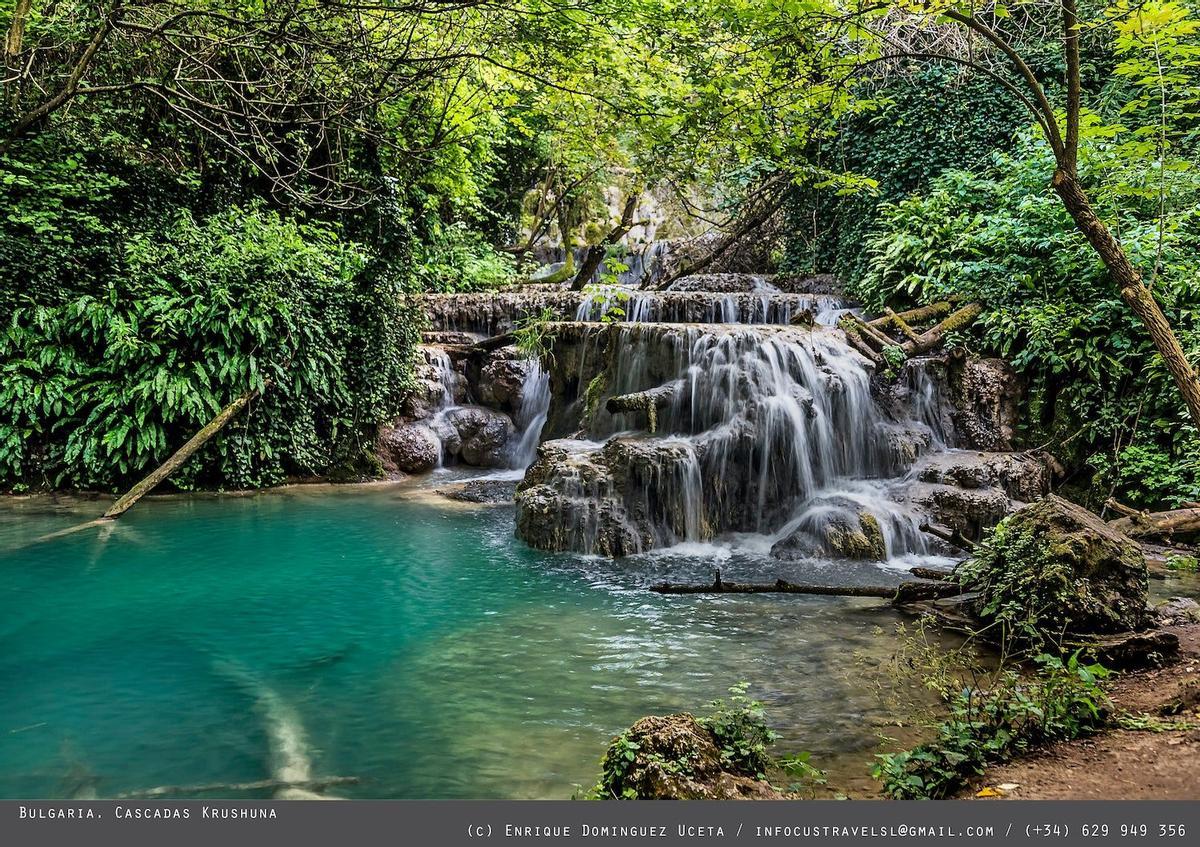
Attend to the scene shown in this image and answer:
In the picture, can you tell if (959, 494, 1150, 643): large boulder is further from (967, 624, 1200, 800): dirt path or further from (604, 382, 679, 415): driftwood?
(604, 382, 679, 415): driftwood

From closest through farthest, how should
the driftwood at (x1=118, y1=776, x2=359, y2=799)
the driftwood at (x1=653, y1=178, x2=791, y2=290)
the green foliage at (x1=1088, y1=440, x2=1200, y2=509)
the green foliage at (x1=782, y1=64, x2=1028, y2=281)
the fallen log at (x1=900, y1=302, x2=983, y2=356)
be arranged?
the driftwood at (x1=118, y1=776, x2=359, y2=799)
the green foliage at (x1=1088, y1=440, x2=1200, y2=509)
the fallen log at (x1=900, y1=302, x2=983, y2=356)
the green foliage at (x1=782, y1=64, x2=1028, y2=281)
the driftwood at (x1=653, y1=178, x2=791, y2=290)

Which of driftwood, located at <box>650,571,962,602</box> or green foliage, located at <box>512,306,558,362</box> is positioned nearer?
driftwood, located at <box>650,571,962,602</box>

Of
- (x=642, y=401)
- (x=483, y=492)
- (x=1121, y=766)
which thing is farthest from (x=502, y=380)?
(x=1121, y=766)

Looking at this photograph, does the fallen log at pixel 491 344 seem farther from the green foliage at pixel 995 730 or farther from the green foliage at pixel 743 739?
the green foliage at pixel 995 730

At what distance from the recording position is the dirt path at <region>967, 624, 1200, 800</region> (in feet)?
9.91

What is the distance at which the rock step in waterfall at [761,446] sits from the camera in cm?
881

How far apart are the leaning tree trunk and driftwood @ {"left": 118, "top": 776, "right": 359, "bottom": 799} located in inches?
220

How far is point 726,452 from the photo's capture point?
9.59 metres

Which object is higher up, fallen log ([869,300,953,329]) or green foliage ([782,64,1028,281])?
green foliage ([782,64,1028,281])

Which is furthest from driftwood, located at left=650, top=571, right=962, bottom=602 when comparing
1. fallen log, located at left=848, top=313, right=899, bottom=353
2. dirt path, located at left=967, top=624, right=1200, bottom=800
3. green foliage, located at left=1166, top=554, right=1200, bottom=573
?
fallen log, located at left=848, top=313, right=899, bottom=353

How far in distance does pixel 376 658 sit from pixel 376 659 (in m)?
0.02

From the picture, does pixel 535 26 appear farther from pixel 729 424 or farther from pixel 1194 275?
pixel 1194 275

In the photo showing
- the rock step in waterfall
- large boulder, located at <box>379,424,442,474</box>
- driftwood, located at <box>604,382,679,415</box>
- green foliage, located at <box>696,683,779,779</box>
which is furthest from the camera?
large boulder, located at <box>379,424,442,474</box>

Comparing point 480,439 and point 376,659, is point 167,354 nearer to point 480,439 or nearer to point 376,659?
point 480,439
